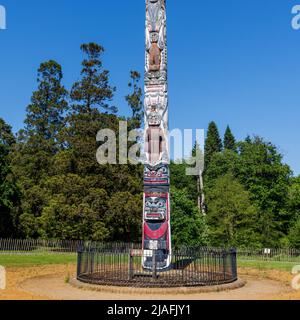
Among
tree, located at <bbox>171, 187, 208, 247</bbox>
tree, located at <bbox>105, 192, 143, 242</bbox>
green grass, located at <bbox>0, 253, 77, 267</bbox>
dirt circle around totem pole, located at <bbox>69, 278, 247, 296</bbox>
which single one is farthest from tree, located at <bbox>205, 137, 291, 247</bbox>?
dirt circle around totem pole, located at <bbox>69, 278, 247, 296</bbox>

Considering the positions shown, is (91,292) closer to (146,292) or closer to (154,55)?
(146,292)

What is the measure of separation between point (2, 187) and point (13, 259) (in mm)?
12120

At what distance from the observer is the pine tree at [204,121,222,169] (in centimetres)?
7181

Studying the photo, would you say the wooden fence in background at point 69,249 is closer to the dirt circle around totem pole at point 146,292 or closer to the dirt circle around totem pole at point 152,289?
the dirt circle around totem pole at point 146,292

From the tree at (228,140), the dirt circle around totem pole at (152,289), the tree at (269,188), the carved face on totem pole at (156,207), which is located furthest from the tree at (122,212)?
the tree at (228,140)

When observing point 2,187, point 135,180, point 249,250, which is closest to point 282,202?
point 249,250

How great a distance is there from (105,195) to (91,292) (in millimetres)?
22361

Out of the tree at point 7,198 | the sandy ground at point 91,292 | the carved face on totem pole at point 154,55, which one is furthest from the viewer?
the tree at point 7,198

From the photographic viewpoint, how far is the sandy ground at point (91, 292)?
14.3m

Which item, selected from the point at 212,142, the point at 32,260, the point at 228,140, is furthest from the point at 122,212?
the point at 228,140

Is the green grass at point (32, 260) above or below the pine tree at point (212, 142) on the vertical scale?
below

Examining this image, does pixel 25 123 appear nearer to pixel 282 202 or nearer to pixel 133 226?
pixel 133 226

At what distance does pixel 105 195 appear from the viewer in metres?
37.6

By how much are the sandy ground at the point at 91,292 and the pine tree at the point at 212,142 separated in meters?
50.0
